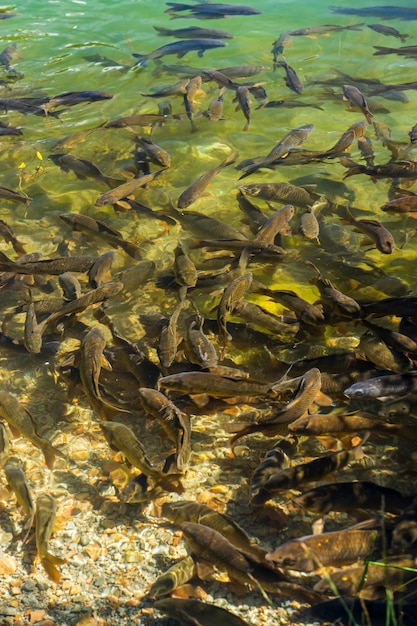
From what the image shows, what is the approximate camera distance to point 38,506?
4070 mm

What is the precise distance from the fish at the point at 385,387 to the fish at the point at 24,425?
2217mm

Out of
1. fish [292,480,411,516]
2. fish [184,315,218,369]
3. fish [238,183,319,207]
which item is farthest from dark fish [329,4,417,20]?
fish [292,480,411,516]

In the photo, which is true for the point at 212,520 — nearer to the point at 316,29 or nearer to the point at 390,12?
the point at 316,29

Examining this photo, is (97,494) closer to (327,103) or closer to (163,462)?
(163,462)

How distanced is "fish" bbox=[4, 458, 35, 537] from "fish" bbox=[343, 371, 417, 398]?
2.31m

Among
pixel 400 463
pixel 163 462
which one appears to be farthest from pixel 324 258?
pixel 163 462

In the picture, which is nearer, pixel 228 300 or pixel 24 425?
pixel 24 425

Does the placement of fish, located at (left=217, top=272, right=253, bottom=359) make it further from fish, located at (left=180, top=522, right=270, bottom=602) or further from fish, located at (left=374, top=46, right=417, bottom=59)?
fish, located at (left=374, top=46, right=417, bottom=59)

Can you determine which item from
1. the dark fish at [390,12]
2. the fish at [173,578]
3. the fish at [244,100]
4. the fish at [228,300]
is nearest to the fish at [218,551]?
the fish at [173,578]

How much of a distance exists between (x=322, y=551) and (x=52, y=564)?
1.69 meters

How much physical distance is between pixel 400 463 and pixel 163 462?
1.76 m

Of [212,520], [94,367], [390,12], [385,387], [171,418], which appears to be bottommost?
[212,520]

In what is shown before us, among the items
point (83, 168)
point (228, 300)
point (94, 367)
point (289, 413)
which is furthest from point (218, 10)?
point (289, 413)

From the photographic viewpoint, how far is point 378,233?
20.5 ft
